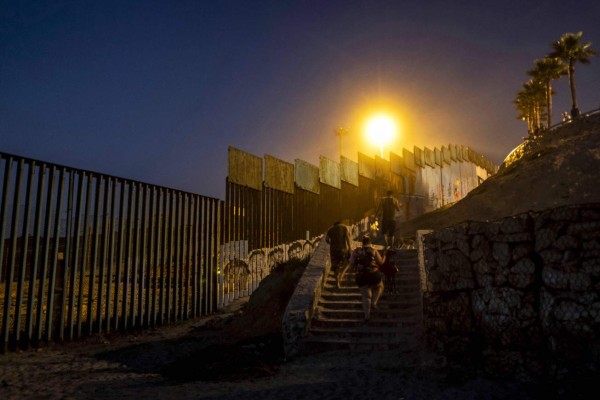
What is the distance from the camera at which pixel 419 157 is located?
3169 centimetres

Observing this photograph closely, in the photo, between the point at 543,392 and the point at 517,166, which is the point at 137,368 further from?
the point at 517,166

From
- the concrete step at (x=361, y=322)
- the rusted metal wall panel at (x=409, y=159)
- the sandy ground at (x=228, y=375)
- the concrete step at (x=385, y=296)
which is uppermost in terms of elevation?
the rusted metal wall panel at (x=409, y=159)

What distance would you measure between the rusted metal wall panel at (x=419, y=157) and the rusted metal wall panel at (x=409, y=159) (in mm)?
507

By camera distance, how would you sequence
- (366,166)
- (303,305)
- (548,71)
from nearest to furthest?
(303,305), (366,166), (548,71)

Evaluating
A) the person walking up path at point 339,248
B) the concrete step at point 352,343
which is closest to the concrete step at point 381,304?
the concrete step at point 352,343

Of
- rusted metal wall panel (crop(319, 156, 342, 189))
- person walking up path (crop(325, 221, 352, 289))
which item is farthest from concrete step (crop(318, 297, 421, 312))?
rusted metal wall panel (crop(319, 156, 342, 189))

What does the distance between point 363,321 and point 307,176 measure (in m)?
10.7

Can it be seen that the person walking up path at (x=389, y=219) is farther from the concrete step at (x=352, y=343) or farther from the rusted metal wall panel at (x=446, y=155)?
the rusted metal wall panel at (x=446, y=155)

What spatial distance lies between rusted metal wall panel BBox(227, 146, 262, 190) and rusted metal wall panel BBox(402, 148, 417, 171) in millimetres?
16534

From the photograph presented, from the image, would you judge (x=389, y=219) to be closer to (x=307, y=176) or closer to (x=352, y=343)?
(x=307, y=176)

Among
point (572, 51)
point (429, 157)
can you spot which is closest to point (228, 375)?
point (429, 157)

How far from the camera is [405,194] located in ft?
95.6

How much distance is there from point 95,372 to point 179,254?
16.3 ft

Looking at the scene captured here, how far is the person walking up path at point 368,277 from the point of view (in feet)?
26.2
